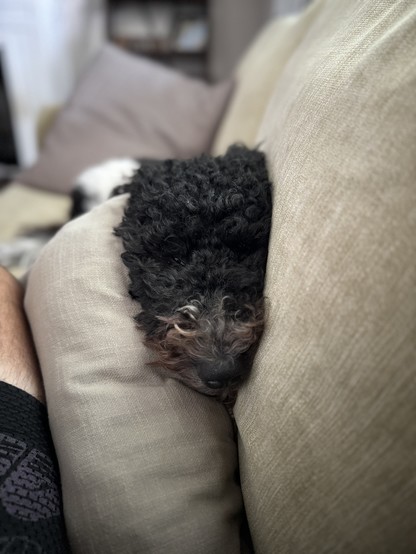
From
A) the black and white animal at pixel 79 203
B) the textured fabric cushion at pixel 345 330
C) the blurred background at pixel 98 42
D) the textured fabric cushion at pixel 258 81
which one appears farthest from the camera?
the blurred background at pixel 98 42

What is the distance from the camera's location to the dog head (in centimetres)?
75

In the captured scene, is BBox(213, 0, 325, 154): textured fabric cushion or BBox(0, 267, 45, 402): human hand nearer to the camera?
BBox(0, 267, 45, 402): human hand

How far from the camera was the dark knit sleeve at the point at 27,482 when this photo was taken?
598 millimetres

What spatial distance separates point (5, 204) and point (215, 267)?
5.45ft

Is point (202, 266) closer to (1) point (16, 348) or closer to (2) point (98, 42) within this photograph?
(1) point (16, 348)

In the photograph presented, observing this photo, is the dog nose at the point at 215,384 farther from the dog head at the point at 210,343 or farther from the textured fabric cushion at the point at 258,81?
the textured fabric cushion at the point at 258,81

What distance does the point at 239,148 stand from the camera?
102cm

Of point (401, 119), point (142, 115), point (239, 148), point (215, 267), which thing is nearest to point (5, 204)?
point (142, 115)

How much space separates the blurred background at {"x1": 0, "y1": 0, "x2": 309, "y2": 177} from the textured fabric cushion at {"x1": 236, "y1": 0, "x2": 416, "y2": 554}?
3.32 metres

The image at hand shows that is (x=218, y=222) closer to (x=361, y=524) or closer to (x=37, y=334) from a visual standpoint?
(x=37, y=334)

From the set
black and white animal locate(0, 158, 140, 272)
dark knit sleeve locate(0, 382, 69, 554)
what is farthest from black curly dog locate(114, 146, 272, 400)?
black and white animal locate(0, 158, 140, 272)

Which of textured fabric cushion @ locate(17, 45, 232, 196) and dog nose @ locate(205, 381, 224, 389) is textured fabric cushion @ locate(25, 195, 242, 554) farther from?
textured fabric cushion @ locate(17, 45, 232, 196)

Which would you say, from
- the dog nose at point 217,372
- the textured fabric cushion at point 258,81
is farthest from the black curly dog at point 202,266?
the textured fabric cushion at point 258,81

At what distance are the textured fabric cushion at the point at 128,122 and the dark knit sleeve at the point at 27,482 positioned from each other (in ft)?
5.50
